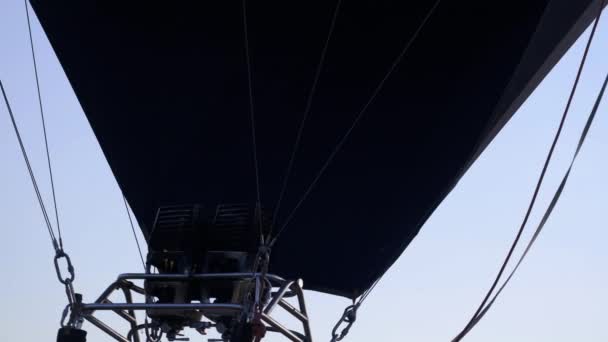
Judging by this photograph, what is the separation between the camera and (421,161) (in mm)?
8766

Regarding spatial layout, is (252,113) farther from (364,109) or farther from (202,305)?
(202,305)

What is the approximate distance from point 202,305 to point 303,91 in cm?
214

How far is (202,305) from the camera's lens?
6.53m

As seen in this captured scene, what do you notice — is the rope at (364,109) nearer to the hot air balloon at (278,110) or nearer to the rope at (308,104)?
the hot air balloon at (278,110)

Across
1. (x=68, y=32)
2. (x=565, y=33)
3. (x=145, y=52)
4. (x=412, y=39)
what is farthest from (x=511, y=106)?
(x=68, y=32)

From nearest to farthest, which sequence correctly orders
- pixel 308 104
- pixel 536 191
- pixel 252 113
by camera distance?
1. pixel 536 191
2. pixel 308 104
3. pixel 252 113

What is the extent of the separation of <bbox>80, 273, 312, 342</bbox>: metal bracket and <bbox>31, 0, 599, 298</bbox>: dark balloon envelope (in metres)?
1.19

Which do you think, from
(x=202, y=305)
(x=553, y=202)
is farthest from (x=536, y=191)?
(x=202, y=305)

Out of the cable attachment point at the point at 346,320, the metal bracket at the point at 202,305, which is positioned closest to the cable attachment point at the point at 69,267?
the metal bracket at the point at 202,305

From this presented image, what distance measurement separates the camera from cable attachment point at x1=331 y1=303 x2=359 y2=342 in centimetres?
852

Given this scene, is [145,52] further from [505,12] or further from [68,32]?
[505,12]

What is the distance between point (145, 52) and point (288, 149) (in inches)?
50.2

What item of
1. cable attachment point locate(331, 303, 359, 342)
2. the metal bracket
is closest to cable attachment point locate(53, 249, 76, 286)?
the metal bracket

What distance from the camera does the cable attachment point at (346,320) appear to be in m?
8.52
